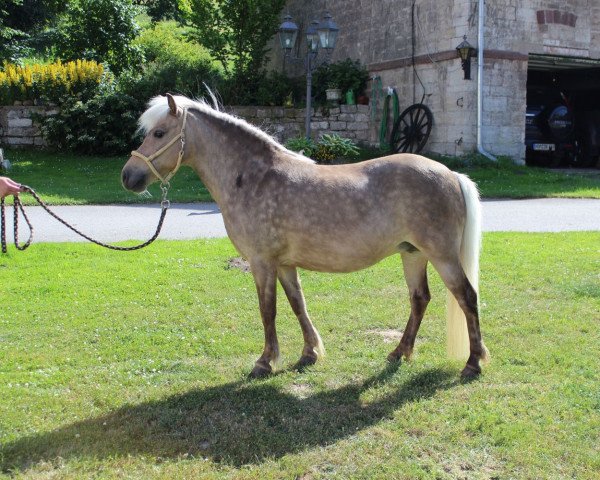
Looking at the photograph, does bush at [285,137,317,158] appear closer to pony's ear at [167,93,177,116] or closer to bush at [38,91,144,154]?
bush at [38,91,144,154]

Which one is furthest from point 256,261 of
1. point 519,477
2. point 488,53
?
point 488,53

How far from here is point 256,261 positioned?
480 cm

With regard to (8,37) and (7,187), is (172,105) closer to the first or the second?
(7,187)

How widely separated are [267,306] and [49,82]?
18.9 m

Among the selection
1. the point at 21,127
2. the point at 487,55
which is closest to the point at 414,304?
the point at 487,55

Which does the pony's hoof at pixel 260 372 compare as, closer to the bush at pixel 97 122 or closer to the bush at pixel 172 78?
the bush at pixel 172 78

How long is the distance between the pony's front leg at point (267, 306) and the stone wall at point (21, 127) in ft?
60.5

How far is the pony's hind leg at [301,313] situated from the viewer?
515 cm

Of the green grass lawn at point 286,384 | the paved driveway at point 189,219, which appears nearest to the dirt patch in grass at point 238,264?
the green grass lawn at point 286,384

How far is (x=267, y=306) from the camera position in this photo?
192 inches

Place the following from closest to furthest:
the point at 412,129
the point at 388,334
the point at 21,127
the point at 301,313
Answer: the point at 301,313
the point at 388,334
the point at 412,129
the point at 21,127

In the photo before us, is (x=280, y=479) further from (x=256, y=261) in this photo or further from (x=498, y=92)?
(x=498, y=92)

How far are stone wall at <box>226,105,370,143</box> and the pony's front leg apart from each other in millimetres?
16057

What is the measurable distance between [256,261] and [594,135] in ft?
64.4
